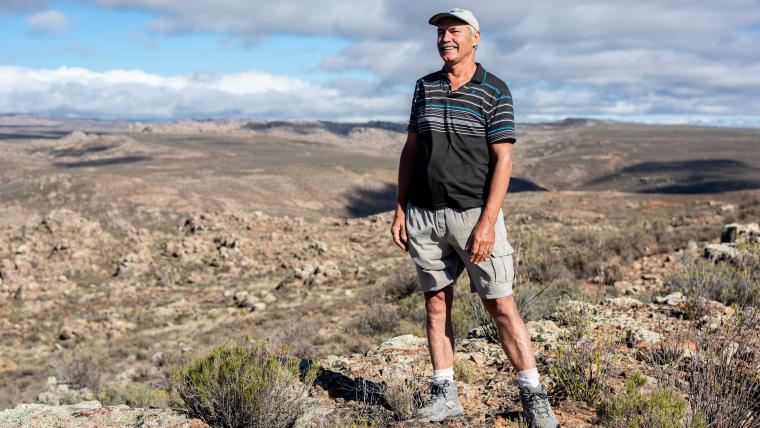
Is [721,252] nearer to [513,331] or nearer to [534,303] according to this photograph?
[534,303]

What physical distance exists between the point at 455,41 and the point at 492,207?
0.83 meters

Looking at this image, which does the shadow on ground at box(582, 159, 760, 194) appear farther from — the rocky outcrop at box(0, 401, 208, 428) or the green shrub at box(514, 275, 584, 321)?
the rocky outcrop at box(0, 401, 208, 428)

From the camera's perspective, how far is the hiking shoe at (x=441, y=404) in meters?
2.98

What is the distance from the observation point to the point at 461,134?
2.68 metres

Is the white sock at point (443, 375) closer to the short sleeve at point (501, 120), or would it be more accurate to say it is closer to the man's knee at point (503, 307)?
the man's knee at point (503, 307)

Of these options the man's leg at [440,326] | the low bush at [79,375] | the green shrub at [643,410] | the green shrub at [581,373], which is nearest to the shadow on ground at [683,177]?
the low bush at [79,375]

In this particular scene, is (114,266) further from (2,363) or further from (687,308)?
(687,308)

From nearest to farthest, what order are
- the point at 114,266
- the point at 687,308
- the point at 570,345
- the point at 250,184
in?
the point at 570,345, the point at 687,308, the point at 114,266, the point at 250,184

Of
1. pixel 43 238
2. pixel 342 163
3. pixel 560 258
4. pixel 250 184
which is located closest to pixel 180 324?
pixel 560 258

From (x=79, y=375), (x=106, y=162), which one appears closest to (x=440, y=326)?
(x=79, y=375)

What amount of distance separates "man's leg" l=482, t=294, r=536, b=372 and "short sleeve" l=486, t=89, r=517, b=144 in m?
0.79

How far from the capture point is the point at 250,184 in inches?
1812

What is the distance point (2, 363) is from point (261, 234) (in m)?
10.5

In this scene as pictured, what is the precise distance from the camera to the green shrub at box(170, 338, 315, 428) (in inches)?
120
